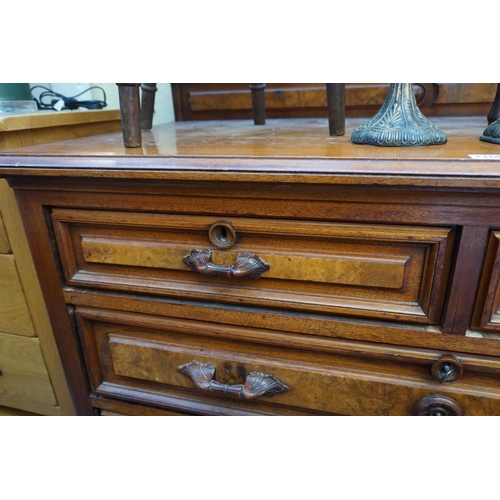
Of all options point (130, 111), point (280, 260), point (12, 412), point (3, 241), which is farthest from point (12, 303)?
point (280, 260)

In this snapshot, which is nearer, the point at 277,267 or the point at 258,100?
the point at 277,267

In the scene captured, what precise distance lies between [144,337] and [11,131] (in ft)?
1.40

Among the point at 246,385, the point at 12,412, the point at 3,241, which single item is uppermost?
the point at 3,241

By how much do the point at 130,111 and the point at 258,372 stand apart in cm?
44

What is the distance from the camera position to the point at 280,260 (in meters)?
0.48

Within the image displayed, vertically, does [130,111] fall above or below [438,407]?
above

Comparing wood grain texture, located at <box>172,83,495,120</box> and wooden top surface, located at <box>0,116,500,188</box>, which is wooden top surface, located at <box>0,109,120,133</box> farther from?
wood grain texture, located at <box>172,83,495,120</box>

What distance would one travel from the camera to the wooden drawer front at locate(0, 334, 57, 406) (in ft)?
2.43

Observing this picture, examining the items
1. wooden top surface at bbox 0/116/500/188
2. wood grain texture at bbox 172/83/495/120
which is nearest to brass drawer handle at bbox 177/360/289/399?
→ wooden top surface at bbox 0/116/500/188

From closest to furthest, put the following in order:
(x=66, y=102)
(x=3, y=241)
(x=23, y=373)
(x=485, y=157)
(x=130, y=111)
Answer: (x=485, y=157) < (x=130, y=111) < (x=3, y=241) < (x=23, y=373) < (x=66, y=102)

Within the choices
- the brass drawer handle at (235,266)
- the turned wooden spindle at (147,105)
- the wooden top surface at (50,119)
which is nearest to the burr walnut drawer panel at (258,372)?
the brass drawer handle at (235,266)

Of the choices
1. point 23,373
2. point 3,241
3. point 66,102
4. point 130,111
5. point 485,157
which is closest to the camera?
point 485,157

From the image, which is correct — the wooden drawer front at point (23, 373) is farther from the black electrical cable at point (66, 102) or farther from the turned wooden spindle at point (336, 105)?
the turned wooden spindle at point (336, 105)

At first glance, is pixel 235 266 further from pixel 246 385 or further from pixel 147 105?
pixel 147 105
